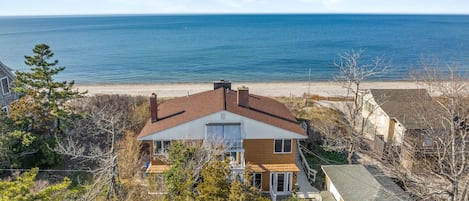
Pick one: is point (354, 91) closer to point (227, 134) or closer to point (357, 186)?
point (357, 186)

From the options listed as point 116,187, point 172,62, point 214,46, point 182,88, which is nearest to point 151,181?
point 116,187

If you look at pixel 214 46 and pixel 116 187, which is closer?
pixel 116 187

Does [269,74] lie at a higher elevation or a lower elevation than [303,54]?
lower

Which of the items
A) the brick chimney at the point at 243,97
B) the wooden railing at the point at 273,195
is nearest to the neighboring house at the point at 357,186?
the wooden railing at the point at 273,195

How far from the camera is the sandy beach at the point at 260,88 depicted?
48656mm

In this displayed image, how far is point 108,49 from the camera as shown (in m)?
105

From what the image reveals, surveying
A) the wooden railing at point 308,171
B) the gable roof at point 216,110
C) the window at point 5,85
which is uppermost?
the window at point 5,85

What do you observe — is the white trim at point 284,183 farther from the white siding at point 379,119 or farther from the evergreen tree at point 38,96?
the evergreen tree at point 38,96

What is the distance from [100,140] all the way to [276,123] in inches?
618

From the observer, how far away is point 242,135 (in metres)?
21.4

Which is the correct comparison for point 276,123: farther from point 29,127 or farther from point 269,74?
point 269,74

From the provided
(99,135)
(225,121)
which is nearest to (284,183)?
(225,121)

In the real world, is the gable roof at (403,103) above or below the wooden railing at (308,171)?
above

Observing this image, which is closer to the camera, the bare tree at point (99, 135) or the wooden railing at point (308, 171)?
the bare tree at point (99, 135)
